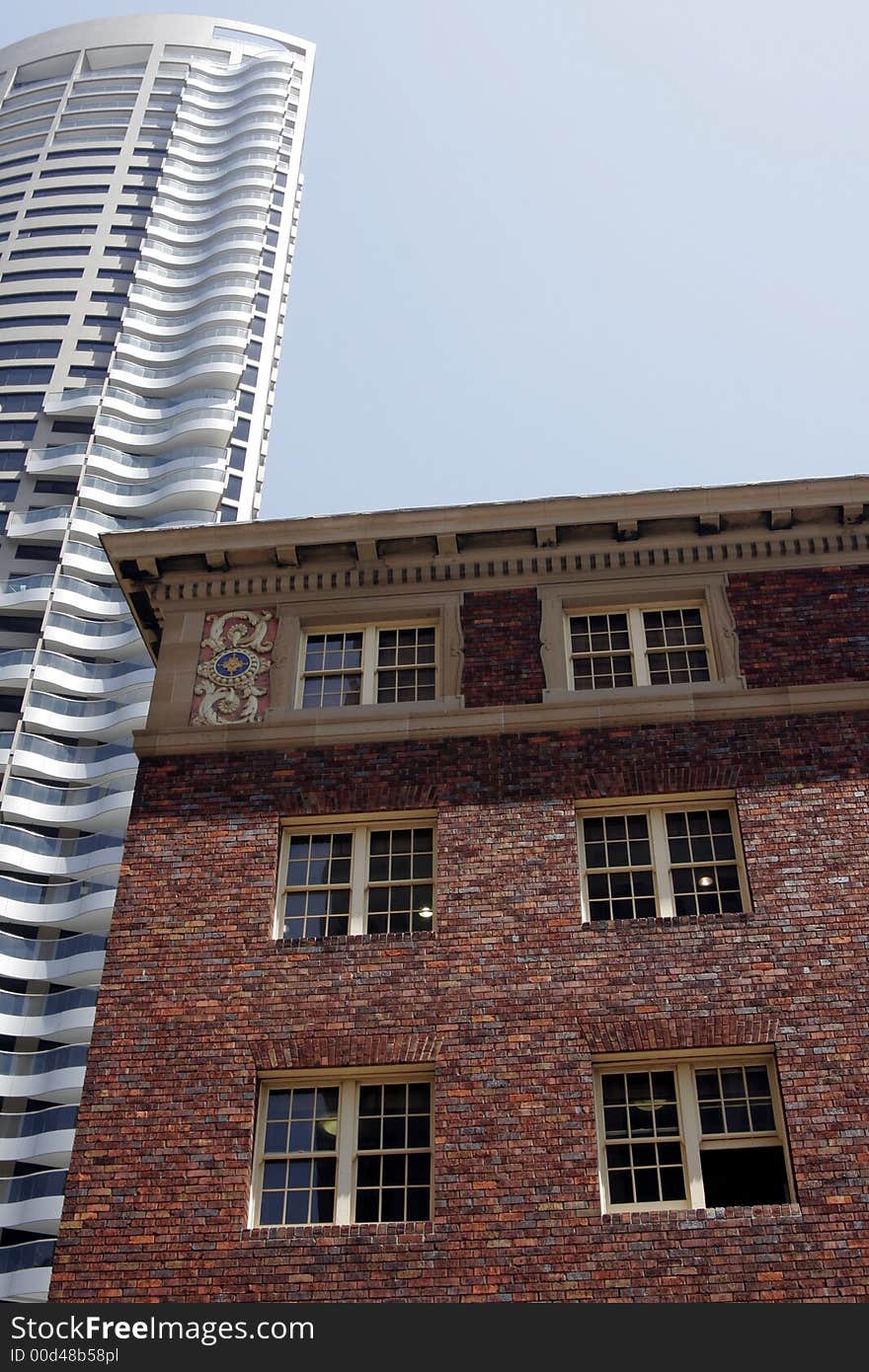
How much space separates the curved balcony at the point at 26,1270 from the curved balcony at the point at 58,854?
59.1 ft

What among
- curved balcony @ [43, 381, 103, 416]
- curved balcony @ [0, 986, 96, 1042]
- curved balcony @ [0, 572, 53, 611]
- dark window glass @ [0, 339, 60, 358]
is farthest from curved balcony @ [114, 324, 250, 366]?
curved balcony @ [0, 986, 96, 1042]

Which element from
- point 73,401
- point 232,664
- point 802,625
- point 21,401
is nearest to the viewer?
point 802,625

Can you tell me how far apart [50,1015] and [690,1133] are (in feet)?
177

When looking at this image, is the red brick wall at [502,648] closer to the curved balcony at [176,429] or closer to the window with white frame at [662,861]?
the window with white frame at [662,861]

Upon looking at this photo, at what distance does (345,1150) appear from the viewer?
15.5m

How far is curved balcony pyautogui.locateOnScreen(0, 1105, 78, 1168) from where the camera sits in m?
58.4

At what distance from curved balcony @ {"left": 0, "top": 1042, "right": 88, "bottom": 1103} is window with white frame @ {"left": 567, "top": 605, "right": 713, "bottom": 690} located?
46836 mm

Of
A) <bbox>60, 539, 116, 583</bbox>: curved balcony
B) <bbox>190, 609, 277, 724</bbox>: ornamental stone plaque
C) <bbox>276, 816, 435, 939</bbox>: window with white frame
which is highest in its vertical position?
<bbox>60, 539, 116, 583</bbox>: curved balcony

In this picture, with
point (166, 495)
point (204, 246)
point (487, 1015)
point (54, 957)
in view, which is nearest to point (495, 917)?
point (487, 1015)

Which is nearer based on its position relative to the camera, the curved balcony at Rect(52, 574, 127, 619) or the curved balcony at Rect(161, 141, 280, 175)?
the curved balcony at Rect(52, 574, 127, 619)

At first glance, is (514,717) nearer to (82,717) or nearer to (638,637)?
(638,637)

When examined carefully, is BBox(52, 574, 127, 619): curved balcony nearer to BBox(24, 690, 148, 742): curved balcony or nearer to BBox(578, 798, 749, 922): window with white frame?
BBox(24, 690, 148, 742): curved balcony

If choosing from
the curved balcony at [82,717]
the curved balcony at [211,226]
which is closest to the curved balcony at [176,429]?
the curved balcony at [82,717]

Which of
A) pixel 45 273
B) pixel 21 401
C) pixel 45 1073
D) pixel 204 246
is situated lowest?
pixel 45 1073
